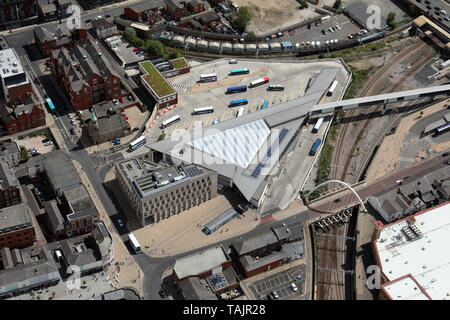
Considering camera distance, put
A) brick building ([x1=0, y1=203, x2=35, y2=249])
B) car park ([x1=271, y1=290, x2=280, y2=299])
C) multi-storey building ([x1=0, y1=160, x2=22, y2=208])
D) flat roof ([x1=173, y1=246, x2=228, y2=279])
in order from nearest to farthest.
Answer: flat roof ([x1=173, y1=246, x2=228, y2=279])
car park ([x1=271, y1=290, x2=280, y2=299])
brick building ([x1=0, y1=203, x2=35, y2=249])
multi-storey building ([x1=0, y1=160, x2=22, y2=208])

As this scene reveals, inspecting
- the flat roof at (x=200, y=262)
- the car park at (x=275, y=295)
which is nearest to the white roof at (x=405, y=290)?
the car park at (x=275, y=295)

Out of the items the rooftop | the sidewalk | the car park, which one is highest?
the rooftop

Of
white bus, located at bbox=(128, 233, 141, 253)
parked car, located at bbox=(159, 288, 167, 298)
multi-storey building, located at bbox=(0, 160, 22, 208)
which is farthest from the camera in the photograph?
multi-storey building, located at bbox=(0, 160, 22, 208)

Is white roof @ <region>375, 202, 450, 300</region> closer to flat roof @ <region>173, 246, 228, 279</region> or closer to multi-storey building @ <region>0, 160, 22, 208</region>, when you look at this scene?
flat roof @ <region>173, 246, 228, 279</region>

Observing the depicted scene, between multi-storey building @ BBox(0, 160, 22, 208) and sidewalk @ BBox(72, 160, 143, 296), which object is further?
multi-storey building @ BBox(0, 160, 22, 208)

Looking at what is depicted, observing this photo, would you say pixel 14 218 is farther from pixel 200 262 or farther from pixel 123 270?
pixel 200 262

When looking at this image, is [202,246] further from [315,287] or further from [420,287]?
[420,287]

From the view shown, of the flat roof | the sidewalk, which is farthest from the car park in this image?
the sidewalk
